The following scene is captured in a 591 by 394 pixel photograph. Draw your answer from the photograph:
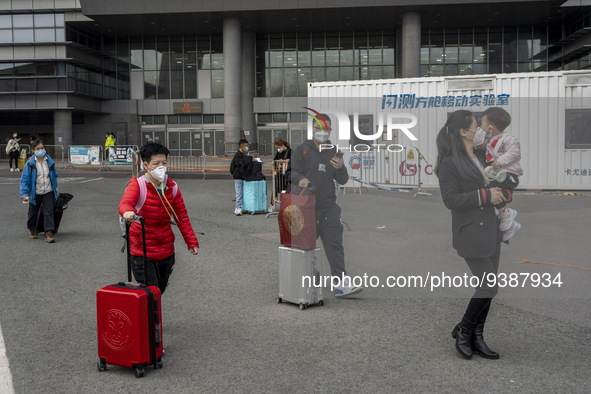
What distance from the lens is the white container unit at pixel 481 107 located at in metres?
6.22

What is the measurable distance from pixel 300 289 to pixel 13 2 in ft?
147

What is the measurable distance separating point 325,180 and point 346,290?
1.24 m

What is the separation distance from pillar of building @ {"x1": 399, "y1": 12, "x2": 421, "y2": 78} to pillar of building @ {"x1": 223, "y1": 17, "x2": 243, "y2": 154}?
11.1 meters

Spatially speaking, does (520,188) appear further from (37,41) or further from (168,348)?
(37,41)

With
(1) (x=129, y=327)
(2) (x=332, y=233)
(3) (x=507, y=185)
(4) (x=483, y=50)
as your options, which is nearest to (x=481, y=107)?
(3) (x=507, y=185)

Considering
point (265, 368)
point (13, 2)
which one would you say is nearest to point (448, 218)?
point (265, 368)

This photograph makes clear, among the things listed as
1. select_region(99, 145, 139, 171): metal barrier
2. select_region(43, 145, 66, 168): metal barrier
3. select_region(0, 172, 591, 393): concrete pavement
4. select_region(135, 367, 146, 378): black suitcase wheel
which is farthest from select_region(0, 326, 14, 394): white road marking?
select_region(43, 145, 66, 168): metal barrier

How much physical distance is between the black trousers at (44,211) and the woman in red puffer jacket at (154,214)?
20.5 feet

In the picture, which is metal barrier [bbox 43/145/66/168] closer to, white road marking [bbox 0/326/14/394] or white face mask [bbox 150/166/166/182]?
white road marking [bbox 0/326/14/394]

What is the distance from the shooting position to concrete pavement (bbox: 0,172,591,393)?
16.3 ft

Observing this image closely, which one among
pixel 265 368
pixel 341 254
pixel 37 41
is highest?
pixel 37 41

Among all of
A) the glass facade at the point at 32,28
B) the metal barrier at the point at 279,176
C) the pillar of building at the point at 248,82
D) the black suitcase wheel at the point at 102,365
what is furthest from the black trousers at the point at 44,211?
the glass facade at the point at 32,28

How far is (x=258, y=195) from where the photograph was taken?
15.3 meters

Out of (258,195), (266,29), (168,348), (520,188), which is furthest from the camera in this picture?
(266,29)
